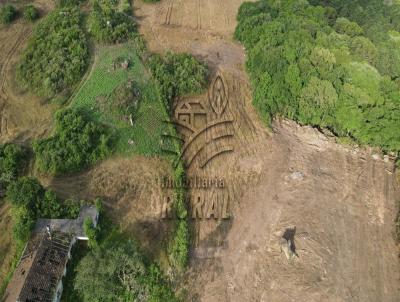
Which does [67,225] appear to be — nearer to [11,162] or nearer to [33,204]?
[33,204]

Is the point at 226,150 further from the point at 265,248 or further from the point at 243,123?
the point at 265,248

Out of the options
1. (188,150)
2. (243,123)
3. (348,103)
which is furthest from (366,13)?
(188,150)

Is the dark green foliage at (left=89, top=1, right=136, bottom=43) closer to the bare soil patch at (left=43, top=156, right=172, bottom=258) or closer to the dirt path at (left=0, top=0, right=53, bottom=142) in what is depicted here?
the dirt path at (left=0, top=0, right=53, bottom=142)

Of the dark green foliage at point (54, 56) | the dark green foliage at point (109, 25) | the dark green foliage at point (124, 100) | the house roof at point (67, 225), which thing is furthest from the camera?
the dark green foliage at point (109, 25)

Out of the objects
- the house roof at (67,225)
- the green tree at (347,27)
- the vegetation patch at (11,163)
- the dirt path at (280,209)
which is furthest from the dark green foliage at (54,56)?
the green tree at (347,27)

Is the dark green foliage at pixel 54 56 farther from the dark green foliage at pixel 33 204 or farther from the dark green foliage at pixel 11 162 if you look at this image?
the dark green foliage at pixel 33 204

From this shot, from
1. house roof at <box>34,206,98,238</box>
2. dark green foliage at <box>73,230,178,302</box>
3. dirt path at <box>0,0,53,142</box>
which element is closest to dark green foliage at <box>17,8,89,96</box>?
dirt path at <box>0,0,53,142</box>
